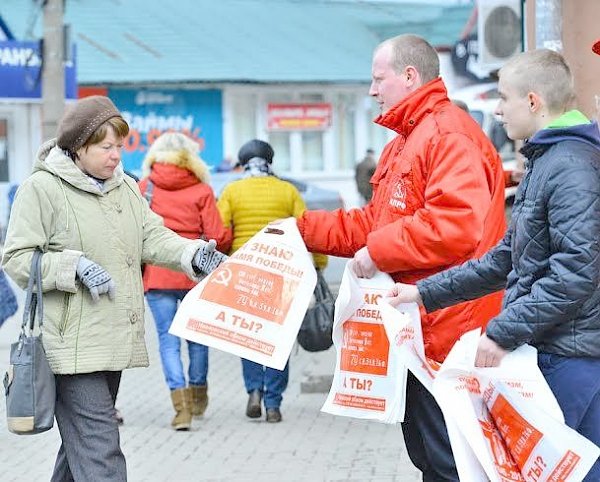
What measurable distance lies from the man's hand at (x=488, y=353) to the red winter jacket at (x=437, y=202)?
0.75 metres

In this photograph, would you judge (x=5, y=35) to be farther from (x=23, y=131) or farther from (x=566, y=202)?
(x=566, y=202)

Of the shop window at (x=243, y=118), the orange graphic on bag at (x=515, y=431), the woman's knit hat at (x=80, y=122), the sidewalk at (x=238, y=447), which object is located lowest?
the sidewalk at (x=238, y=447)

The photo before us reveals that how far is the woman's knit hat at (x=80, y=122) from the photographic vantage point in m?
5.46

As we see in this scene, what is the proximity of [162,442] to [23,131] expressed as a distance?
78.8 ft

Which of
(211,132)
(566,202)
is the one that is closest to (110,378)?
(566,202)

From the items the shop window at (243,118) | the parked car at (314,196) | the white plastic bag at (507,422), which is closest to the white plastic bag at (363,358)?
the white plastic bag at (507,422)

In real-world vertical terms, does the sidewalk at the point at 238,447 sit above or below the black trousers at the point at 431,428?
below

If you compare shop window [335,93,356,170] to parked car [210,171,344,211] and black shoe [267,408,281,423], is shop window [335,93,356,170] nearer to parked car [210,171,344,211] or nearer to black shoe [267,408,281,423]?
parked car [210,171,344,211]

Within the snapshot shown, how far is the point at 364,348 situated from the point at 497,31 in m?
7.99

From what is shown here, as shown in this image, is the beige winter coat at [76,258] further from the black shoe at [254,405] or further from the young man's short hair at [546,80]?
the black shoe at [254,405]

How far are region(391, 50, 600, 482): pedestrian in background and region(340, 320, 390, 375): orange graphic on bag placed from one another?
2.78 feet

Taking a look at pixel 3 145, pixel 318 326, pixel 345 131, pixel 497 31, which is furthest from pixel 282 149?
pixel 318 326

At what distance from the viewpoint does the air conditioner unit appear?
42.0ft

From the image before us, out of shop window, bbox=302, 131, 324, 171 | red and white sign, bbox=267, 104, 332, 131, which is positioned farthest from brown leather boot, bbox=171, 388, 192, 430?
shop window, bbox=302, 131, 324, 171
